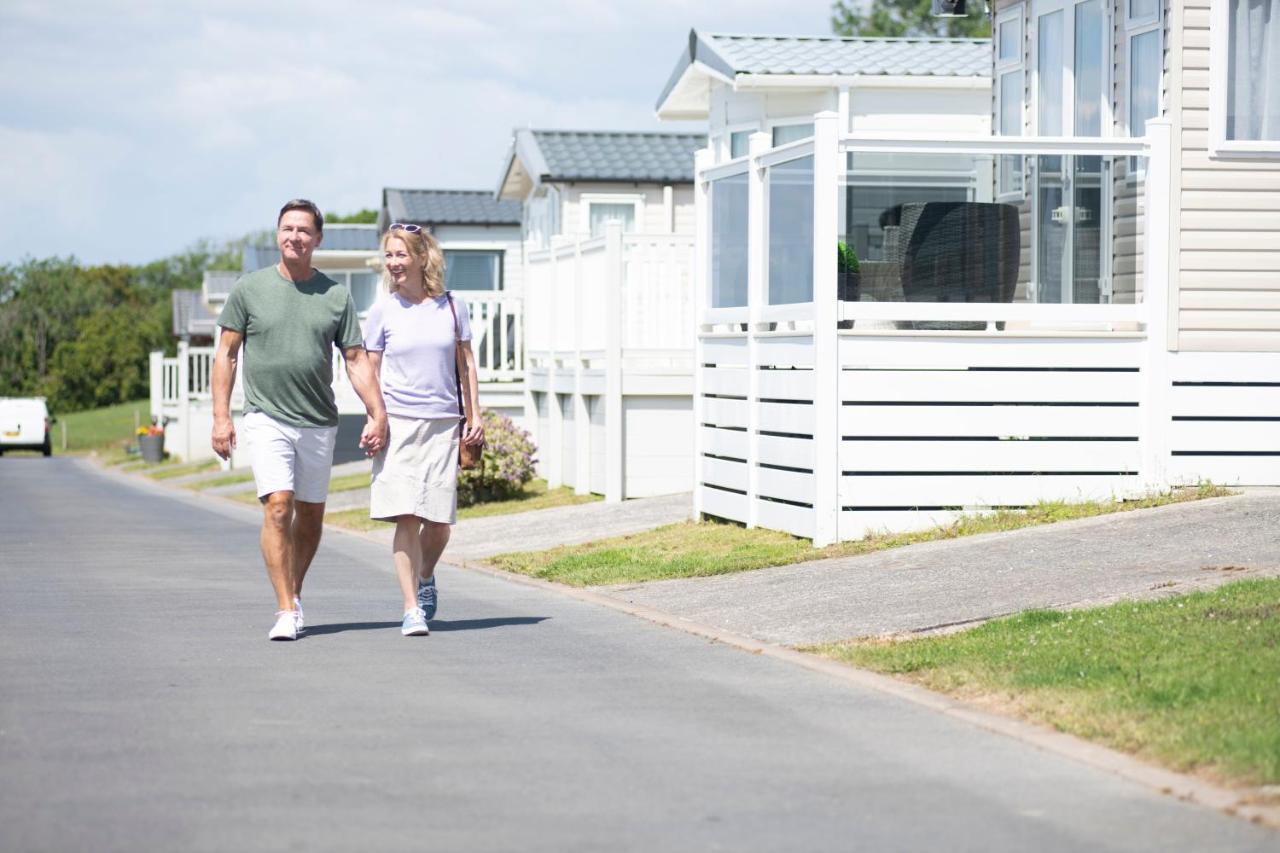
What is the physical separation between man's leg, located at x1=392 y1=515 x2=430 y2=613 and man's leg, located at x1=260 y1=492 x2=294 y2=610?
0.55 m

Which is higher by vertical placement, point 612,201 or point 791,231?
point 612,201

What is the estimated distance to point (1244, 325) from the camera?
1450 cm

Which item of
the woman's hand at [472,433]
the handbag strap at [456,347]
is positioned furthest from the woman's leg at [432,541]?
the handbag strap at [456,347]

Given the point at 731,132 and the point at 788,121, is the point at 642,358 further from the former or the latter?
the point at 731,132

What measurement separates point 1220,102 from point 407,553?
767 centimetres

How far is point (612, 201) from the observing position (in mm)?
35094

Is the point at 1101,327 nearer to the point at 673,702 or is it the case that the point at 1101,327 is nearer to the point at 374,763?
the point at 673,702

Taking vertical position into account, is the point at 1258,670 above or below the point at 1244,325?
below

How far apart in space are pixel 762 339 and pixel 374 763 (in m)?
8.98

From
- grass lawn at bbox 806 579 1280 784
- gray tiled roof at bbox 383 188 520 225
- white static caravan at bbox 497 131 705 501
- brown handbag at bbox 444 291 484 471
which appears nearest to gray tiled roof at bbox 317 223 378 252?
gray tiled roof at bbox 383 188 520 225

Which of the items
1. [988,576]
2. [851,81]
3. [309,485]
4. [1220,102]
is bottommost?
[988,576]

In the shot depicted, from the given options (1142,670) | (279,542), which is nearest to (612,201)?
(279,542)

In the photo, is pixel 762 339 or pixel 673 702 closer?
pixel 673 702

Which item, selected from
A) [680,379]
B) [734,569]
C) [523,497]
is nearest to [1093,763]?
[734,569]
